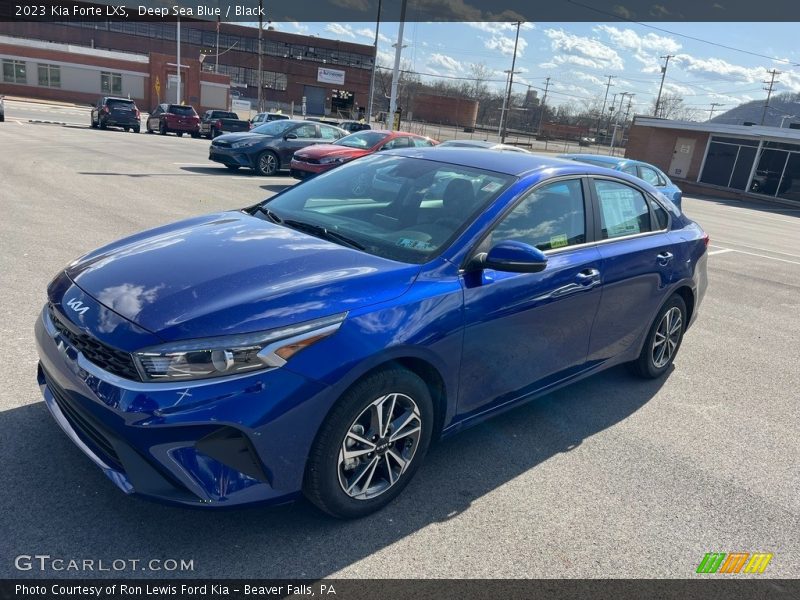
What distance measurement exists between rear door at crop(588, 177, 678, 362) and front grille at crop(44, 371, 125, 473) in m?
2.94

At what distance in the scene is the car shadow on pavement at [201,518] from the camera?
8.38 feet

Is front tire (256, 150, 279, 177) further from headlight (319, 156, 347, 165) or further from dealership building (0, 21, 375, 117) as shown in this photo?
dealership building (0, 21, 375, 117)

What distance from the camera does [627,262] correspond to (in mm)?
4199

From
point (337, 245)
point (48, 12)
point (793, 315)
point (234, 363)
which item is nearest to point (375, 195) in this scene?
point (337, 245)

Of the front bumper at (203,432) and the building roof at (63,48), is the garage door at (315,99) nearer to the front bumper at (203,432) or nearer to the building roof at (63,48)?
the building roof at (63,48)

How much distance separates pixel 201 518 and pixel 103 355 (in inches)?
35.1

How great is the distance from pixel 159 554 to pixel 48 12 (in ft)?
289

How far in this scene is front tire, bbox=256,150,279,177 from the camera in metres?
16.5

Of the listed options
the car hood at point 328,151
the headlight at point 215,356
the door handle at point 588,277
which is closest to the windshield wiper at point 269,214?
the headlight at point 215,356

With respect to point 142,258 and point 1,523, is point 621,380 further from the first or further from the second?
point 1,523

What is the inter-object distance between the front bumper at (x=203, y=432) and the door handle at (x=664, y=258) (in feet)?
10.2

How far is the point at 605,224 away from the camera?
418cm

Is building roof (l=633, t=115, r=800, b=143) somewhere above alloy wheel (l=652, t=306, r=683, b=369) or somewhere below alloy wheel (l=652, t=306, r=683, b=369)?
above

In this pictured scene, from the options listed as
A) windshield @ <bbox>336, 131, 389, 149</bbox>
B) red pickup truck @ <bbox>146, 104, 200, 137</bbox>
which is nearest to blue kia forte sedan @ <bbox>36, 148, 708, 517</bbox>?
windshield @ <bbox>336, 131, 389, 149</bbox>
